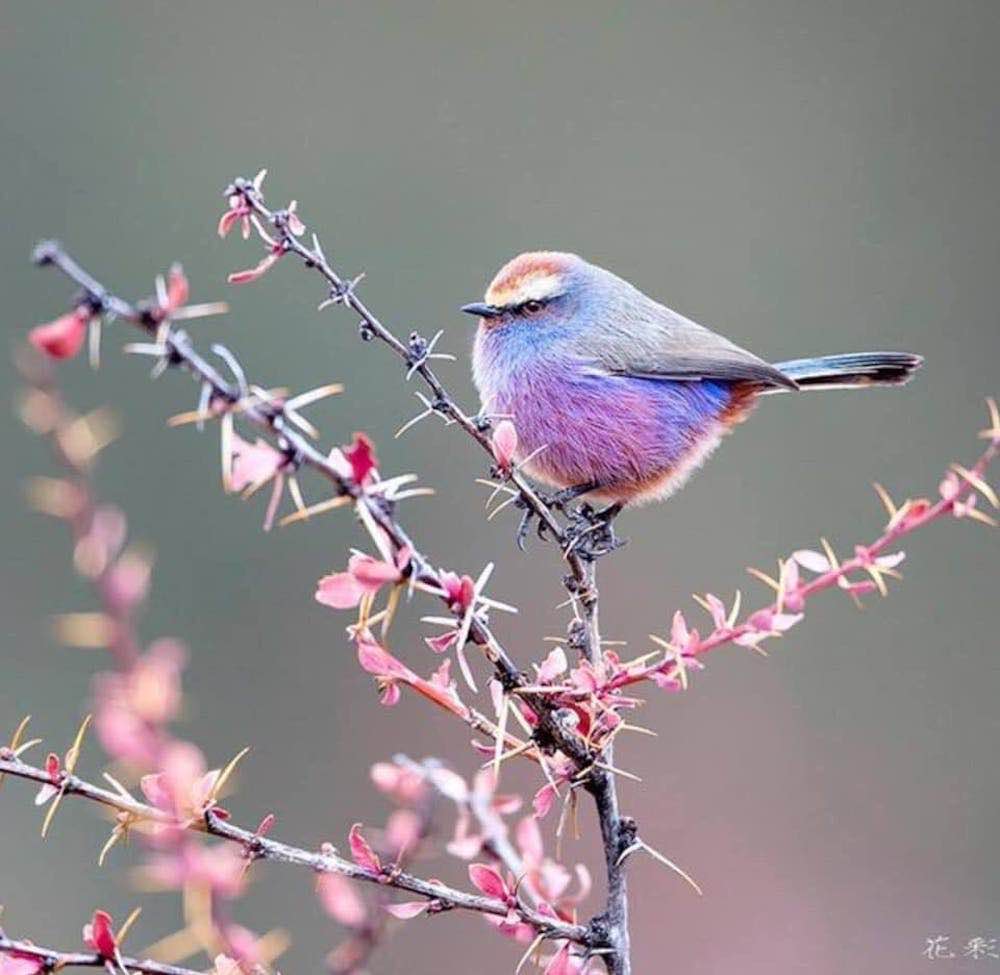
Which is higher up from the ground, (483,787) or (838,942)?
(838,942)

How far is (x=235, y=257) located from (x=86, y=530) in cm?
534

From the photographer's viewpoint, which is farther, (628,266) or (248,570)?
(628,266)

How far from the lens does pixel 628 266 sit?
5812mm

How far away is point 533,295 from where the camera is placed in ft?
9.98

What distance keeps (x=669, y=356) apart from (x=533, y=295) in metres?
0.32

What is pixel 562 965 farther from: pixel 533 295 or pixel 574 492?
pixel 533 295

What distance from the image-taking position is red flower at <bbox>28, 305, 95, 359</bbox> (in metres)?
0.80

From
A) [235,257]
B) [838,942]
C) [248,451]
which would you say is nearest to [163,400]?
[235,257]

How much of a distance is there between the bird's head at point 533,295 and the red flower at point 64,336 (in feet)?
7.15

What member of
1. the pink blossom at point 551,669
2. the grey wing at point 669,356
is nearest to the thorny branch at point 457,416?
the pink blossom at point 551,669

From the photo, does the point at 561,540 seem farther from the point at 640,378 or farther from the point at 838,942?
the point at 838,942

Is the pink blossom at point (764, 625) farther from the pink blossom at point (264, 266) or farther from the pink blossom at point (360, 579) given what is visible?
the pink blossom at point (264, 266)

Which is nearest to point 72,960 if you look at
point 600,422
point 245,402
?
point 245,402

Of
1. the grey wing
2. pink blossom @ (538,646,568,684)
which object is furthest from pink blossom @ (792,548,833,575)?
the grey wing
